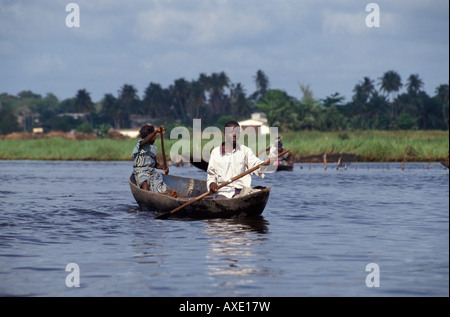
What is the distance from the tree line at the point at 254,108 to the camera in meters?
55.3

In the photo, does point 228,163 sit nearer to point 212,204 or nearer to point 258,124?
point 212,204

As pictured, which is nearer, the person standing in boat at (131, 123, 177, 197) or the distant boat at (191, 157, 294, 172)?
the person standing in boat at (131, 123, 177, 197)

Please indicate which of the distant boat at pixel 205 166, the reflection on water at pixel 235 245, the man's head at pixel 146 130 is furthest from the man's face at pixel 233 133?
the distant boat at pixel 205 166

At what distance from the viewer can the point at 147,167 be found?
38.4 feet

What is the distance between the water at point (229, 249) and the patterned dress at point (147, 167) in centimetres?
60

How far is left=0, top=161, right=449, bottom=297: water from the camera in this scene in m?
5.78

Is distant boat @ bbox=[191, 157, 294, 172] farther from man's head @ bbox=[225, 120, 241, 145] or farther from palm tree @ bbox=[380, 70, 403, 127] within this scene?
palm tree @ bbox=[380, 70, 403, 127]

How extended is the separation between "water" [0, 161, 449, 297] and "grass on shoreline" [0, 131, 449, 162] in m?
17.6

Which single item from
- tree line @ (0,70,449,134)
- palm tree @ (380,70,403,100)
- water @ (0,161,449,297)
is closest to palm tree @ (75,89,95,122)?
tree line @ (0,70,449,134)

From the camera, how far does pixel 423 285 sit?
5.81 m

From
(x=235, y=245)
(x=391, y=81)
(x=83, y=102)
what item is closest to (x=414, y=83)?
(x=391, y=81)

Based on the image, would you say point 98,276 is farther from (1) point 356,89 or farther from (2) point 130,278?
(1) point 356,89

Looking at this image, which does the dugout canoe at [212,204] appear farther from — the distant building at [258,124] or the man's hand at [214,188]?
the distant building at [258,124]

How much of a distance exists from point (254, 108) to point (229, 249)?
78.5 metres
